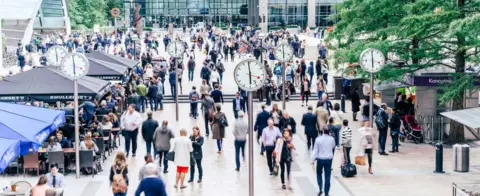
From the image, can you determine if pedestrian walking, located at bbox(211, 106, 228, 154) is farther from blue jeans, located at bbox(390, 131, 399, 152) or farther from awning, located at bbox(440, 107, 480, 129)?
awning, located at bbox(440, 107, 480, 129)

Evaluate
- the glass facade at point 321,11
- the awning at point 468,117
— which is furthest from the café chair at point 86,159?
the glass facade at point 321,11

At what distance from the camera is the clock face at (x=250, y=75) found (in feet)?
59.8

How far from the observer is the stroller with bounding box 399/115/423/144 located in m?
27.8

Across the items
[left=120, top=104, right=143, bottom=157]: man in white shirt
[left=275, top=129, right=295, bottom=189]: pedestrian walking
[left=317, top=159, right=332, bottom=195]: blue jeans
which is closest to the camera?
[left=317, top=159, right=332, bottom=195]: blue jeans

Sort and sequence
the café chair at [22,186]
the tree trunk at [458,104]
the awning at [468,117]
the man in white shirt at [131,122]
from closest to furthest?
the café chair at [22,186] < the awning at [468,117] < the man in white shirt at [131,122] < the tree trunk at [458,104]

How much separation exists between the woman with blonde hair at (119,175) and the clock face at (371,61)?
949 cm

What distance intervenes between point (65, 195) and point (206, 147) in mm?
7369

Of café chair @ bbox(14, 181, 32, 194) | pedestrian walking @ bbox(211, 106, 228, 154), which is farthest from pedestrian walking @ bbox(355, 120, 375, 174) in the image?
café chair @ bbox(14, 181, 32, 194)

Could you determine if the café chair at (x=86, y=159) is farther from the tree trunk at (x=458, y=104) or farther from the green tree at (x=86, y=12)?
the green tree at (x=86, y=12)

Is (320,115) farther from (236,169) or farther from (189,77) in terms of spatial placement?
(189,77)

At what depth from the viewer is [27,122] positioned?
1733 centimetres

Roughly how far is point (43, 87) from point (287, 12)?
97.9m

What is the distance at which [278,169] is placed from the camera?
74.3 feet

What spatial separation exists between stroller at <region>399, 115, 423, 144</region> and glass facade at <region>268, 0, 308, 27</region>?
93.2 metres
